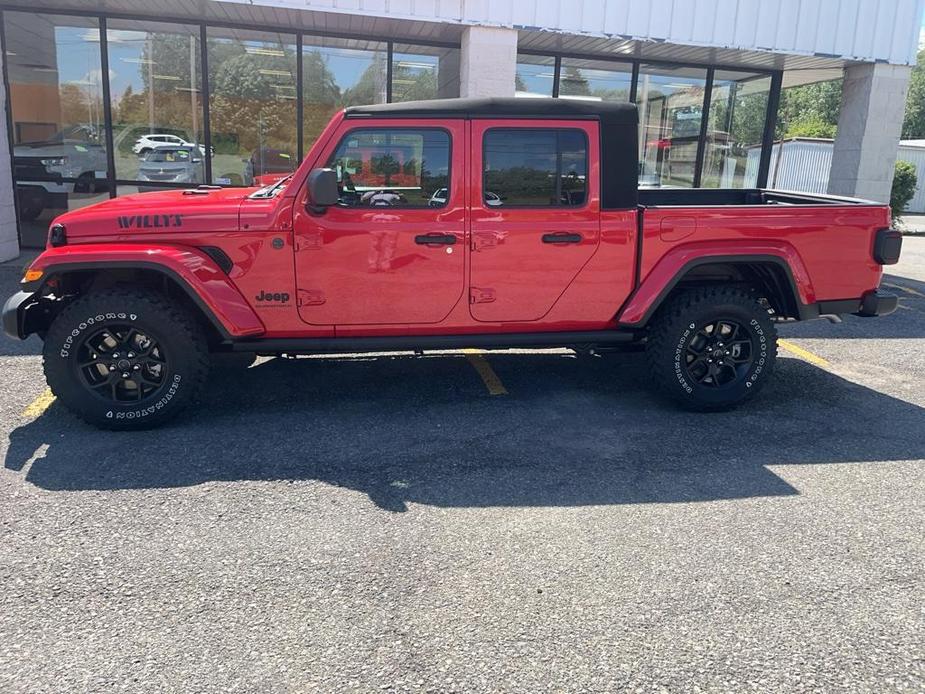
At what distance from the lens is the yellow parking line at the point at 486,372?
18.6ft

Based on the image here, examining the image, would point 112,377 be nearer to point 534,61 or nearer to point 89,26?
point 89,26

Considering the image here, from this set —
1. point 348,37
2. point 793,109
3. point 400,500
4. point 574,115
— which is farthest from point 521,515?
point 793,109

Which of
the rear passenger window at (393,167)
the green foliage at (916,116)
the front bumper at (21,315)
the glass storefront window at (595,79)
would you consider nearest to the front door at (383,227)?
the rear passenger window at (393,167)

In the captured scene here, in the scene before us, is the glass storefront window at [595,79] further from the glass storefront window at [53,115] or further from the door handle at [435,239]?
the door handle at [435,239]

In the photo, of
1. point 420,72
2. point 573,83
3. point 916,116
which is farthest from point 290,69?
point 916,116

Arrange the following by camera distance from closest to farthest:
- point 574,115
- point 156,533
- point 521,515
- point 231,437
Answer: point 156,533
point 521,515
point 231,437
point 574,115

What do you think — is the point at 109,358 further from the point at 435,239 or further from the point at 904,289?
the point at 904,289

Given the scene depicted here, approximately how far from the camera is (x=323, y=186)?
450 centimetres

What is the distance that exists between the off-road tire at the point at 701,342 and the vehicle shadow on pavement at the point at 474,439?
0.16 m

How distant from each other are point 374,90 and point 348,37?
2.75ft

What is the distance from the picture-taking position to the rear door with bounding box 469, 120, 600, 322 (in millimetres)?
4902

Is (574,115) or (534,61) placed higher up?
(534,61)

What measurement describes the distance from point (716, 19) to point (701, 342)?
6.58 metres

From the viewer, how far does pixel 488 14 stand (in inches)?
366
